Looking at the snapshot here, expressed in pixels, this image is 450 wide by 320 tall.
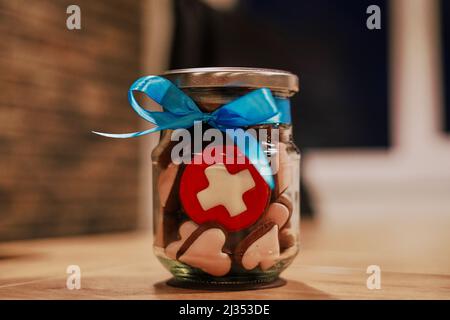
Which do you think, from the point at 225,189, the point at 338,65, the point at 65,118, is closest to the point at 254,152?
the point at 225,189

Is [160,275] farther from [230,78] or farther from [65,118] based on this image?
[65,118]

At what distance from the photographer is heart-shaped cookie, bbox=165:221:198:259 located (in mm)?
653

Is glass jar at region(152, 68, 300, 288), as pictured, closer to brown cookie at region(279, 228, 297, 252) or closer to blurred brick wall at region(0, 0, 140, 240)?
brown cookie at region(279, 228, 297, 252)

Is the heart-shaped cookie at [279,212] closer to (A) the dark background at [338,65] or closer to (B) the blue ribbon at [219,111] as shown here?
(B) the blue ribbon at [219,111]

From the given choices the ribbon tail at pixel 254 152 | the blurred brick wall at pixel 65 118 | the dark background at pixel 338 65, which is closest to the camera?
the ribbon tail at pixel 254 152

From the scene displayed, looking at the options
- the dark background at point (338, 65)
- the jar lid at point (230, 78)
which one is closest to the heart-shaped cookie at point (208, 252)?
the jar lid at point (230, 78)

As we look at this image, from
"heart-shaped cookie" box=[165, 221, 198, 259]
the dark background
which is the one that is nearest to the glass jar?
"heart-shaped cookie" box=[165, 221, 198, 259]

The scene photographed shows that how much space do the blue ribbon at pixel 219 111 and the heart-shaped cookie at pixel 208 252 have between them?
0.25 ft

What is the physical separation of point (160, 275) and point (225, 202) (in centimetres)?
20

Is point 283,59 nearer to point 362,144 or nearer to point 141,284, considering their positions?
point 362,144

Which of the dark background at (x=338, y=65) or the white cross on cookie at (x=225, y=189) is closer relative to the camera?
the white cross on cookie at (x=225, y=189)

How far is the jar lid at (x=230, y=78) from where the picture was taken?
654 mm

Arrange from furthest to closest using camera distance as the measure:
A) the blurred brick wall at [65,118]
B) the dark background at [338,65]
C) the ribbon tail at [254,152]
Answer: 1. the dark background at [338,65]
2. the blurred brick wall at [65,118]
3. the ribbon tail at [254,152]

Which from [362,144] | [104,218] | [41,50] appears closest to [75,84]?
[41,50]
